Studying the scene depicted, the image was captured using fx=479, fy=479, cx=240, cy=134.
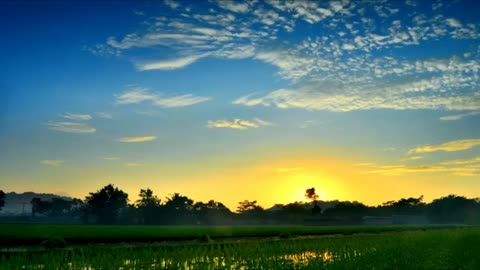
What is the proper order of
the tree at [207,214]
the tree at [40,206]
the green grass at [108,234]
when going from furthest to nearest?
the tree at [40,206]
the tree at [207,214]
the green grass at [108,234]

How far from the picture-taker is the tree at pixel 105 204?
343 feet

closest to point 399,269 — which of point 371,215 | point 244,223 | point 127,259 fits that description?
point 127,259

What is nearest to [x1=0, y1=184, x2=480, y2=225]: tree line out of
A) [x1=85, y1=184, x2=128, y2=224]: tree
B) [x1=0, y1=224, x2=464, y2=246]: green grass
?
[x1=85, y1=184, x2=128, y2=224]: tree

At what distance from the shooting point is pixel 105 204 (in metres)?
105

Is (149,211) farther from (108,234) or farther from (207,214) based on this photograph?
(108,234)

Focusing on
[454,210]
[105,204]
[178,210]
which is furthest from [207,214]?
[454,210]

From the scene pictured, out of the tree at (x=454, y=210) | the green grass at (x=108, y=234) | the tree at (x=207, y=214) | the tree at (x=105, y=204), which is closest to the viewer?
the green grass at (x=108, y=234)

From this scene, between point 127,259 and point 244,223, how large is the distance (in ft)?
375

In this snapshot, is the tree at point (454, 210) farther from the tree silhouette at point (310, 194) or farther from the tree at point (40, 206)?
the tree at point (40, 206)

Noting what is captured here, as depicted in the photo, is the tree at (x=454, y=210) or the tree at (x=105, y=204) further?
the tree at (x=454, y=210)

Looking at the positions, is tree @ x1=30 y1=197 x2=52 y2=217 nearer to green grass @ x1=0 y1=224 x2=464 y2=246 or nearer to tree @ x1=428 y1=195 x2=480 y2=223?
green grass @ x1=0 y1=224 x2=464 y2=246

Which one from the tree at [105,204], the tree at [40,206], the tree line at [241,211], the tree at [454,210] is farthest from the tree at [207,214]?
the tree at [454,210]

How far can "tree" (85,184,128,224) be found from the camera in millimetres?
104438

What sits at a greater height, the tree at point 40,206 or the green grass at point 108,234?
the tree at point 40,206
